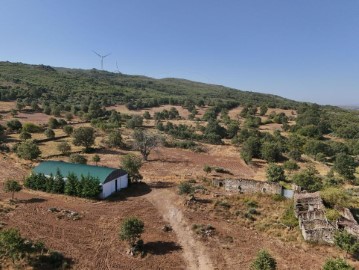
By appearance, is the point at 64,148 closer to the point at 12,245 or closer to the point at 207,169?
the point at 207,169

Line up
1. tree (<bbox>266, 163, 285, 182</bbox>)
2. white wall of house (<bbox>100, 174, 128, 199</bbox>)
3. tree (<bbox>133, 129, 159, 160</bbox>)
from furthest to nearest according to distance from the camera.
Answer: tree (<bbox>133, 129, 159, 160</bbox>) < tree (<bbox>266, 163, 285, 182</bbox>) < white wall of house (<bbox>100, 174, 128, 199</bbox>)

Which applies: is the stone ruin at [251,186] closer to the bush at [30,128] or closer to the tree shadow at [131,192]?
the tree shadow at [131,192]

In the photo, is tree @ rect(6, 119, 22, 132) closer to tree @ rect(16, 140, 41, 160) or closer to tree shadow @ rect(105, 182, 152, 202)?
tree @ rect(16, 140, 41, 160)

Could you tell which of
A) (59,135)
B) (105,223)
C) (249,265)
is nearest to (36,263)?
(105,223)

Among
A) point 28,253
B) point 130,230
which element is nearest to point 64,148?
point 28,253

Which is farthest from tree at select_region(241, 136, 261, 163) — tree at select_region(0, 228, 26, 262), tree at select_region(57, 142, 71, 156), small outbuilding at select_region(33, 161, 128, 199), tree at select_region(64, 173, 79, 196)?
tree at select_region(0, 228, 26, 262)

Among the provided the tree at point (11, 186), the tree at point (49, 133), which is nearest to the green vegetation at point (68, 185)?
the tree at point (11, 186)
